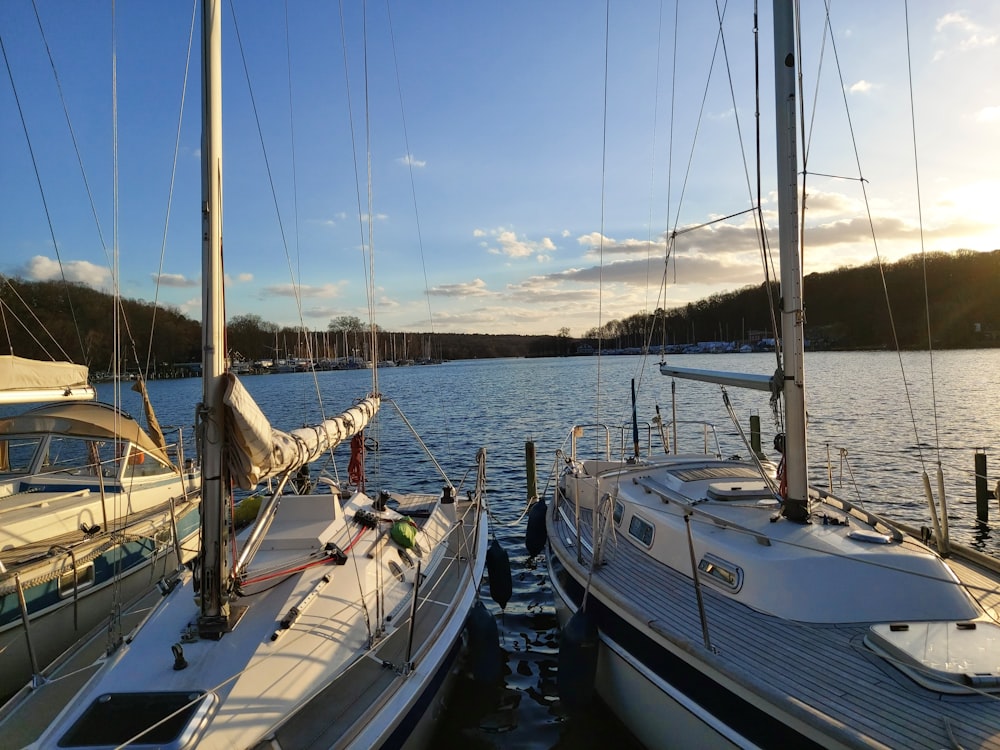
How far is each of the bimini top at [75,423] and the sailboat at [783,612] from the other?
853cm

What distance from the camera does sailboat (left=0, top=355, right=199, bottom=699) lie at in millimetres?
7293

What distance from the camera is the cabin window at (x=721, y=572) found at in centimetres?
603

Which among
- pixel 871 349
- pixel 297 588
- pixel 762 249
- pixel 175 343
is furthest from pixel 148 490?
pixel 871 349

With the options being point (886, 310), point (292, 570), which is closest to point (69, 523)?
point (292, 570)

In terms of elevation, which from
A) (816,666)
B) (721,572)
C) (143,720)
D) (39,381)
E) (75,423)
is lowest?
(816,666)

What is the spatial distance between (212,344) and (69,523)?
21.0 ft

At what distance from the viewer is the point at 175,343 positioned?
31.9 m

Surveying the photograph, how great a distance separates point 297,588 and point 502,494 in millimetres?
12068

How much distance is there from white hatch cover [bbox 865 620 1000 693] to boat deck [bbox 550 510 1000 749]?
0.08m

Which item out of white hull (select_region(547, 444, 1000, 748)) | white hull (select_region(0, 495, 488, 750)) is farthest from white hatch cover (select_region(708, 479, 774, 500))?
white hull (select_region(0, 495, 488, 750))

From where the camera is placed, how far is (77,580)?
803 cm

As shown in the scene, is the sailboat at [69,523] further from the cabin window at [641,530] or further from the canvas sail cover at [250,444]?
the cabin window at [641,530]

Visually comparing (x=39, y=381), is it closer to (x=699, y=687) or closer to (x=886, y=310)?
(x=699, y=687)

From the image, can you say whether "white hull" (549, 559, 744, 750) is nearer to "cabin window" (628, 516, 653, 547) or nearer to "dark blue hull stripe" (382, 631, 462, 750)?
"cabin window" (628, 516, 653, 547)
